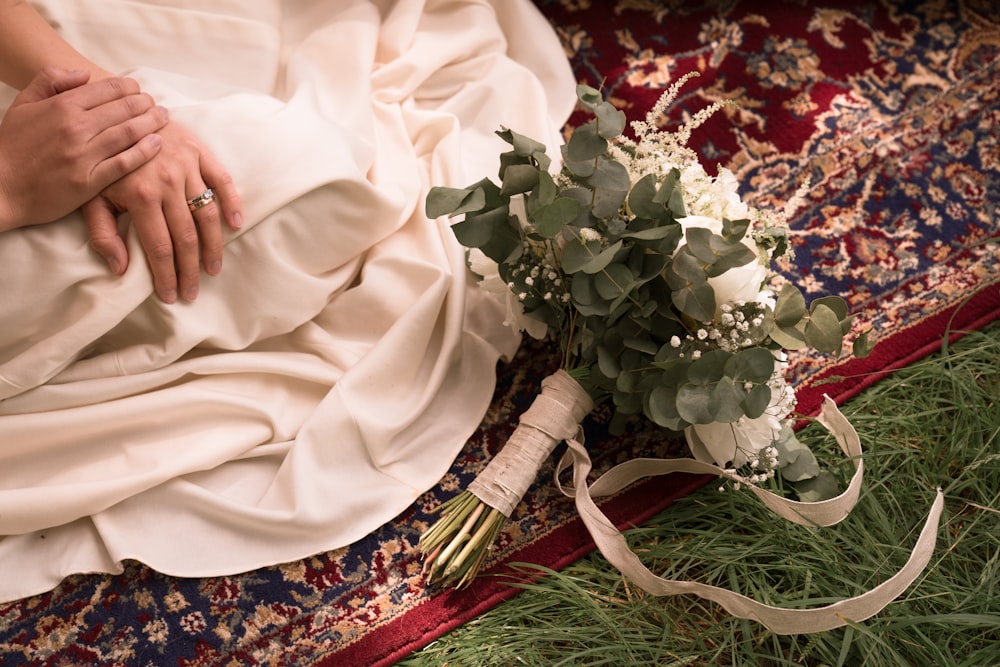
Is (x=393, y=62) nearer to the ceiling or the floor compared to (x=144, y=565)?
nearer to the ceiling

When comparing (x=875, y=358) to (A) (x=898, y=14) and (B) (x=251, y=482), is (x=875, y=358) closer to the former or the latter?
(A) (x=898, y=14)

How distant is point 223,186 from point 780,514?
0.84 m

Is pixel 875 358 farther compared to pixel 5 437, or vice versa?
pixel 875 358

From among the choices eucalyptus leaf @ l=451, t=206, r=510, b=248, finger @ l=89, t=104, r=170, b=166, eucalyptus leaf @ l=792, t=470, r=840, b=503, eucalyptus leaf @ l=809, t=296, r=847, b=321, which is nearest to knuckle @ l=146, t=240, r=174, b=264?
finger @ l=89, t=104, r=170, b=166

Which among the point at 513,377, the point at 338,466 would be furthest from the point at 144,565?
the point at 513,377

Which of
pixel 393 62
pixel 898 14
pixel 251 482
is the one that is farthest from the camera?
pixel 898 14

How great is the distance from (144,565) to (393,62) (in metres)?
0.88

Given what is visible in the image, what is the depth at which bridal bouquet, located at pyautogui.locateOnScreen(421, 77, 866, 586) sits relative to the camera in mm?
922

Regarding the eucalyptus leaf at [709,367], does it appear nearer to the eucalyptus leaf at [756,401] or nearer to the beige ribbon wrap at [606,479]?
the eucalyptus leaf at [756,401]

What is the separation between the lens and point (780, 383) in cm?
99

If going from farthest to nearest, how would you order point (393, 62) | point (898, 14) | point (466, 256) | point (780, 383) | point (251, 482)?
point (898, 14)
point (393, 62)
point (466, 256)
point (251, 482)
point (780, 383)

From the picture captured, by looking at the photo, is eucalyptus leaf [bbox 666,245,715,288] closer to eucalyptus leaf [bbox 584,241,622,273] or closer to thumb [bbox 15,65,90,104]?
eucalyptus leaf [bbox 584,241,622,273]

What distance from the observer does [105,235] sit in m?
0.98

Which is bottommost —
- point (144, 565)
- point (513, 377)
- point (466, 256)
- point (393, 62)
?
point (144, 565)
